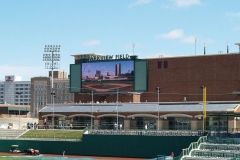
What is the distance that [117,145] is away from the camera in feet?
202

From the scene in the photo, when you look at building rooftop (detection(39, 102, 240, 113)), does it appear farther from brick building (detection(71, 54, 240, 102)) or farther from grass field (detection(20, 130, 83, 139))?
grass field (detection(20, 130, 83, 139))

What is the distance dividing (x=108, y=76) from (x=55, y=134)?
25332 mm

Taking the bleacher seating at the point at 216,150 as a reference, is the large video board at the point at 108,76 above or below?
above

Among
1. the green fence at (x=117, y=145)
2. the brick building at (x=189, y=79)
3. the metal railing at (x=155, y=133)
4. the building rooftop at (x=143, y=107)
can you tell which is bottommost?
the green fence at (x=117, y=145)

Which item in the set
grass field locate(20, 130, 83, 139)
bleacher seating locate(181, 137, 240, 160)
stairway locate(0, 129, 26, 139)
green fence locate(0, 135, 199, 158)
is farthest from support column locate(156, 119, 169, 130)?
bleacher seating locate(181, 137, 240, 160)

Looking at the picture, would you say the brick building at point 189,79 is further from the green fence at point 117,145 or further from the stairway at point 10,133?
the green fence at point 117,145

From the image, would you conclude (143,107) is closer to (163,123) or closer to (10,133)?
(163,123)

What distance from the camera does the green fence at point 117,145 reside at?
187 ft

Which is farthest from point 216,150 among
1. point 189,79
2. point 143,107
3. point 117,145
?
point 189,79

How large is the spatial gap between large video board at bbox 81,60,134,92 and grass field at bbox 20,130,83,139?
22475mm

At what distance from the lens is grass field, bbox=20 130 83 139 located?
68969 mm

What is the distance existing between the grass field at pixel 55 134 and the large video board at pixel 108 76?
2248 cm

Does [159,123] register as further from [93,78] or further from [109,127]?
[93,78]

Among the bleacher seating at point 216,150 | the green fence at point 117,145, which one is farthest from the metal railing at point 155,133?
the bleacher seating at point 216,150
